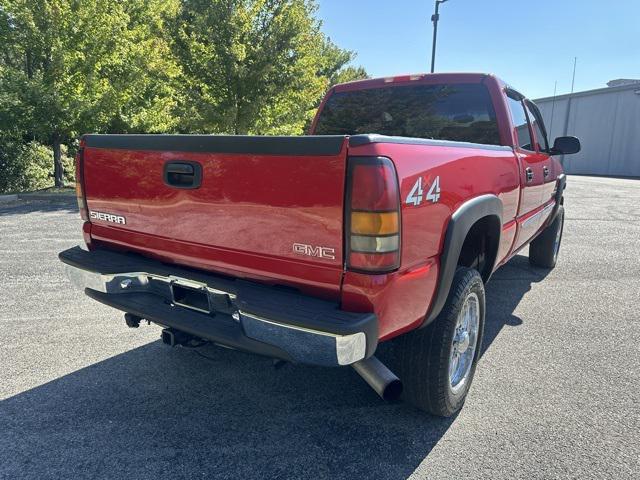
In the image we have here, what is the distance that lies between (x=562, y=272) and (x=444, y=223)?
14.3 feet

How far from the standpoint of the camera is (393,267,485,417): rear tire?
91.6 inches

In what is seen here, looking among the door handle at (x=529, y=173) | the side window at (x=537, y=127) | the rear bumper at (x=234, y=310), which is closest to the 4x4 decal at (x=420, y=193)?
the rear bumper at (x=234, y=310)

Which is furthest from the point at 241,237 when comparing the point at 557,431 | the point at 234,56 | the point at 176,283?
the point at 234,56

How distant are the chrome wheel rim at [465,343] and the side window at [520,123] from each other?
168 centimetres

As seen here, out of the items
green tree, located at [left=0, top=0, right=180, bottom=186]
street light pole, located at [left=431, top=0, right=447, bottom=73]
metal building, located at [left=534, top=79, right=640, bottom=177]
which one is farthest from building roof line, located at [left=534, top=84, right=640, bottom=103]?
green tree, located at [left=0, top=0, right=180, bottom=186]

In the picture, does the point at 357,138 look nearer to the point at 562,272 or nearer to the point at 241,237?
the point at 241,237

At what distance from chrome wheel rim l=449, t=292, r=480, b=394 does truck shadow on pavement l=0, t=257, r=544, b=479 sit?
0.28m

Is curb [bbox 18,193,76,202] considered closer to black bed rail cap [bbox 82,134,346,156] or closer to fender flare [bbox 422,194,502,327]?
black bed rail cap [bbox 82,134,346,156]

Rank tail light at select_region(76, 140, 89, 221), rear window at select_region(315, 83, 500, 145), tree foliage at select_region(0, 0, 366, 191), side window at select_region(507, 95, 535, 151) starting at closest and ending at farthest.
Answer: tail light at select_region(76, 140, 89, 221) < rear window at select_region(315, 83, 500, 145) < side window at select_region(507, 95, 535, 151) < tree foliage at select_region(0, 0, 366, 191)

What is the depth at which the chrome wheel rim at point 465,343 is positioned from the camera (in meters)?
2.63

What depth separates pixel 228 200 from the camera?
2.14 m

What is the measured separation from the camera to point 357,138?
1.79 meters

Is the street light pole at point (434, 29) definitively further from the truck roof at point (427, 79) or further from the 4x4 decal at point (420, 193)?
the 4x4 decal at point (420, 193)

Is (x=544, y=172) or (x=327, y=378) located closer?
(x=327, y=378)
